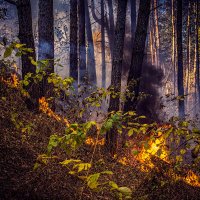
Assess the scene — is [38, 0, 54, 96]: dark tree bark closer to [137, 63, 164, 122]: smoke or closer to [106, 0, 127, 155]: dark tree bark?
[106, 0, 127, 155]: dark tree bark

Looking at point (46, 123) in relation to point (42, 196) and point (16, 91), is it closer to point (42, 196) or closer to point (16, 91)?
point (16, 91)

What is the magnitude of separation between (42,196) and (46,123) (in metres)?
3.16

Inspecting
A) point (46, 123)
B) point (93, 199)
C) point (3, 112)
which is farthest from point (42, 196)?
point (46, 123)

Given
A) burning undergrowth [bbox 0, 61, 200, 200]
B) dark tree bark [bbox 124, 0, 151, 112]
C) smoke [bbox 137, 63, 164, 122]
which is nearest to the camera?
burning undergrowth [bbox 0, 61, 200, 200]

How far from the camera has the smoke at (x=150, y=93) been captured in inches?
620

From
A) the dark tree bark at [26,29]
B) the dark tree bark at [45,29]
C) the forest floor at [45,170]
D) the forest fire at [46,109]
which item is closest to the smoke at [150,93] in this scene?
the forest fire at [46,109]

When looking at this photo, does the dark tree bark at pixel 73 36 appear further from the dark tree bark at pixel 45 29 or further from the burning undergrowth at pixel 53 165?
the burning undergrowth at pixel 53 165

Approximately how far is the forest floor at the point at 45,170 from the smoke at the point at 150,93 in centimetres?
750

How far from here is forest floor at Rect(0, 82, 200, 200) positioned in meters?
3.83

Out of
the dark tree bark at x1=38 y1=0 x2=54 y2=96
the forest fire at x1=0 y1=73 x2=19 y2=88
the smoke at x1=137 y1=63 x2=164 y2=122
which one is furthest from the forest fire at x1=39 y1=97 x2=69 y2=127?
the smoke at x1=137 y1=63 x2=164 y2=122

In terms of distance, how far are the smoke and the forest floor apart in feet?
24.6

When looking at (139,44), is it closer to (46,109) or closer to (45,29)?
(45,29)

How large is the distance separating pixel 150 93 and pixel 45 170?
14008mm

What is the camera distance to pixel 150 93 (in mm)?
17609
